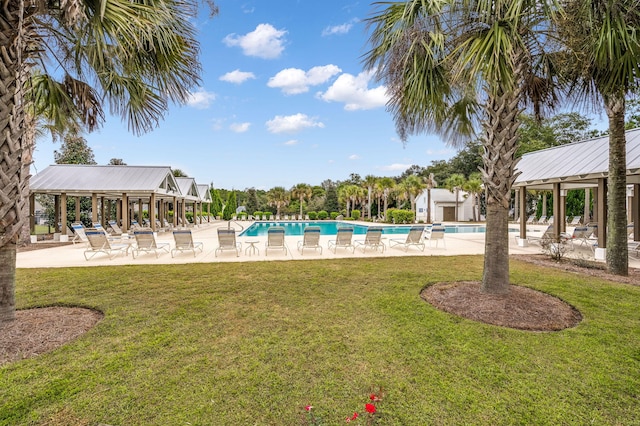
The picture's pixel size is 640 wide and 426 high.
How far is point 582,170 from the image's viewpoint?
1048 cm

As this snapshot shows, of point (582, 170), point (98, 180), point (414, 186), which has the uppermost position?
point (414, 186)

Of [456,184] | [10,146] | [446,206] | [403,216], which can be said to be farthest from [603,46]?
[446,206]

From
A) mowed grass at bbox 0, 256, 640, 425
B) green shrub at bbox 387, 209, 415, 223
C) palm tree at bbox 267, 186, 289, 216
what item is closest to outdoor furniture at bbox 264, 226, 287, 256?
mowed grass at bbox 0, 256, 640, 425

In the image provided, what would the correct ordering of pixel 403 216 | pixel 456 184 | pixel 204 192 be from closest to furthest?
pixel 403 216, pixel 456 184, pixel 204 192

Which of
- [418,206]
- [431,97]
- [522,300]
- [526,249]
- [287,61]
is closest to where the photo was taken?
[522,300]

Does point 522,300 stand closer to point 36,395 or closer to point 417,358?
point 417,358

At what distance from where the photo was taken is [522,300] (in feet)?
17.1

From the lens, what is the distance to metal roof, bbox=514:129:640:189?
9.76 meters

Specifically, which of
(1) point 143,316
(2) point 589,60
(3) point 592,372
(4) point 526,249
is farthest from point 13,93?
(4) point 526,249

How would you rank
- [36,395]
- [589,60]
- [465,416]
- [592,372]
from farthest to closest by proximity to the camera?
[589,60] → [592,372] → [36,395] → [465,416]

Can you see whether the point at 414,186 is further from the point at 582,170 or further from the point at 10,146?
the point at 10,146

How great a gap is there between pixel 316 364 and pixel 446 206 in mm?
39694

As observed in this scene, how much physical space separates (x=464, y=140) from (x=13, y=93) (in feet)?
26.1

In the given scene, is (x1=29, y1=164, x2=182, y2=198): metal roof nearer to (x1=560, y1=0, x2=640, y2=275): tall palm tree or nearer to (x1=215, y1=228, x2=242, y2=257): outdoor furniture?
(x1=215, y1=228, x2=242, y2=257): outdoor furniture
